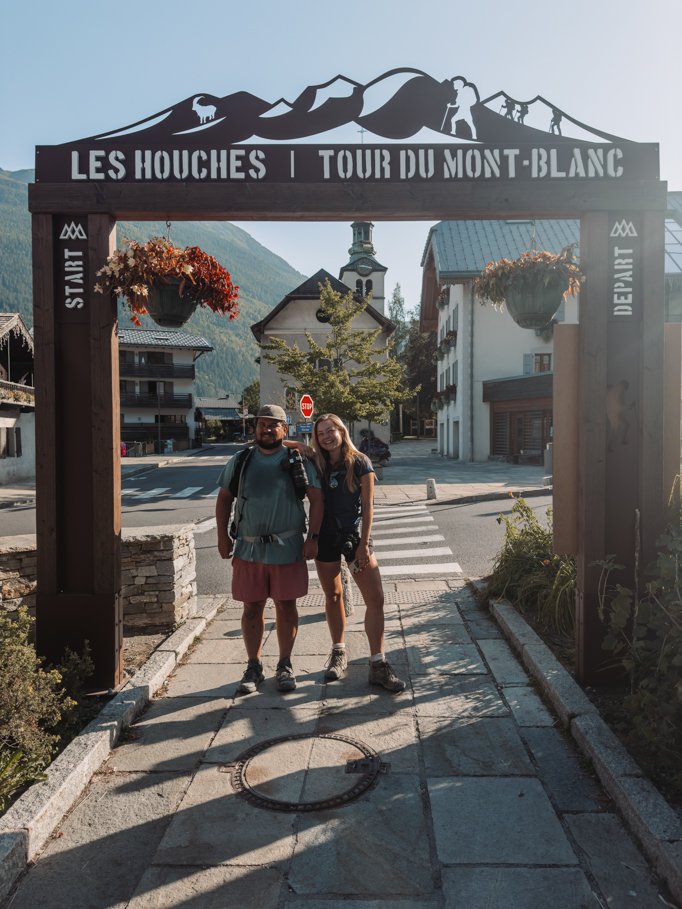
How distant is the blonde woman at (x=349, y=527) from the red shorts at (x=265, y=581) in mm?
188

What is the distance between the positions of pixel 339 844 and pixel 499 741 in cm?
125

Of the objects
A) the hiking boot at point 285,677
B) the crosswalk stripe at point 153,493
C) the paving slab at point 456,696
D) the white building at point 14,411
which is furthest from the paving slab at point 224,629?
the white building at point 14,411

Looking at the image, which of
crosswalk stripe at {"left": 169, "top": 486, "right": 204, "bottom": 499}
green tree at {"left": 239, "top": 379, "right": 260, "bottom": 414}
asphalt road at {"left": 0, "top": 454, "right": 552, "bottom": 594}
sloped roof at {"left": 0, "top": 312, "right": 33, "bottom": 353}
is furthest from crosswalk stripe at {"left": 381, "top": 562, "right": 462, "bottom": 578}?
green tree at {"left": 239, "top": 379, "right": 260, "bottom": 414}

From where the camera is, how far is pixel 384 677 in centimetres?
432

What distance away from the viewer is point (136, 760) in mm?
3471

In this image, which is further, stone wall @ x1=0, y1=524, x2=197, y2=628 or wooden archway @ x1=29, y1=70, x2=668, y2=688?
stone wall @ x1=0, y1=524, x2=197, y2=628

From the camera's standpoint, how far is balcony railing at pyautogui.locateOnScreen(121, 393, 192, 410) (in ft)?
187

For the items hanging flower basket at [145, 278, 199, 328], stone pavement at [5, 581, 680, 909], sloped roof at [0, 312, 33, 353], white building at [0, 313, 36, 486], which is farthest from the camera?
sloped roof at [0, 312, 33, 353]

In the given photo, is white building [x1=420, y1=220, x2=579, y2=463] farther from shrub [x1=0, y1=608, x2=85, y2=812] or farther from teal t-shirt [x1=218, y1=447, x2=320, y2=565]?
shrub [x1=0, y1=608, x2=85, y2=812]

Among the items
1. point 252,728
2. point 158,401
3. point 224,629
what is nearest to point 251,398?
point 158,401

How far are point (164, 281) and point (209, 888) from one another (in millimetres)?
3315

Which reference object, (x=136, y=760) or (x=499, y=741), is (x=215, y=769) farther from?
(x=499, y=741)

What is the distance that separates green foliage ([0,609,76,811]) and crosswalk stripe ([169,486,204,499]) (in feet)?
50.4

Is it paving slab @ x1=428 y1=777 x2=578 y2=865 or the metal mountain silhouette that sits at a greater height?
the metal mountain silhouette
